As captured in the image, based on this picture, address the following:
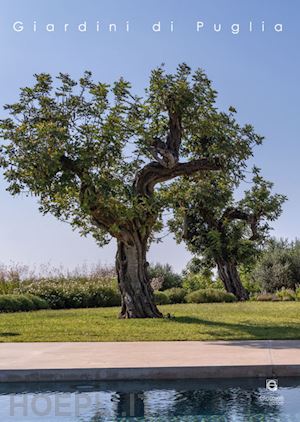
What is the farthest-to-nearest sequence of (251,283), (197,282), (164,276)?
1. (251,283)
2. (197,282)
3. (164,276)

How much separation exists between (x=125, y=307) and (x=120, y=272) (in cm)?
97

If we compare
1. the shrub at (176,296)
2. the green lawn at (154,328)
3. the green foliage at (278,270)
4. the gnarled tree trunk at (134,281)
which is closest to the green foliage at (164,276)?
the shrub at (176,296)

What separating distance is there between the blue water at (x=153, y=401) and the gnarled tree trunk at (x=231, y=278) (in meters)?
21.9

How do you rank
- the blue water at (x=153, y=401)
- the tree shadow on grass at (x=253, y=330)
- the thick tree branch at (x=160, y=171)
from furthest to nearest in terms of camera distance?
1. the thick tree branch at (x=160, y=171)
2. the tree shadow on grass at (x=253, y=330)
3. the blue water at (x=153, y=401)

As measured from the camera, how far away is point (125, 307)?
17.3 metres

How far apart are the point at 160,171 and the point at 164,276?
57.1 feet

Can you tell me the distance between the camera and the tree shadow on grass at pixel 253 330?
11.9 m

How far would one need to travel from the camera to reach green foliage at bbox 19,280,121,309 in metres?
24.6

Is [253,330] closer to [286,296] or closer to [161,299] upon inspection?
[161,299]

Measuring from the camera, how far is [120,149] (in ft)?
53.2

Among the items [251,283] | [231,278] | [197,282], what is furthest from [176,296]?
[251,283]

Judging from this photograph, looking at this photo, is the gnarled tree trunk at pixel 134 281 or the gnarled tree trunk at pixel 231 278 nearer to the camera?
the gnarled tree trunk at pixel 134 281

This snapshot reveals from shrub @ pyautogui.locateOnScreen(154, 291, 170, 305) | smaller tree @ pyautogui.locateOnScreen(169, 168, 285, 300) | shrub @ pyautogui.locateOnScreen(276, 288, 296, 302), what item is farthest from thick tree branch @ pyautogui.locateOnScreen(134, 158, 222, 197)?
shrub @ pyautogui.locateOnScreen(276, 288, 296, 302)

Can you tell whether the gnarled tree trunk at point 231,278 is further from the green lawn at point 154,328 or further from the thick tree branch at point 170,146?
the thick tree branch at point 170,146
